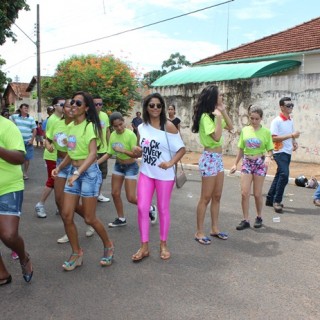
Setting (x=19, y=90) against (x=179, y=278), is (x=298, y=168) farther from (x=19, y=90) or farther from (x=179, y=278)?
(x=19, y=90)

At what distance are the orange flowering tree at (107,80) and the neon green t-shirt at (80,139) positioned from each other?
48.0 ft

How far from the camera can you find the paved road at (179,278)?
3.41 metres

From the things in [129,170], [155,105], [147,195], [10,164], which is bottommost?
[147,195]

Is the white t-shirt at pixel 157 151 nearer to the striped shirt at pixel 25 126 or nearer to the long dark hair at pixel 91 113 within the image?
the long dark hair at pixel 91 113

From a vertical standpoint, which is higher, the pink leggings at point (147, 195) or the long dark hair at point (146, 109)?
the long dark hair at point (146, 109)

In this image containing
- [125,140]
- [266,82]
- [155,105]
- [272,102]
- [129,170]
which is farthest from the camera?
[266,82]

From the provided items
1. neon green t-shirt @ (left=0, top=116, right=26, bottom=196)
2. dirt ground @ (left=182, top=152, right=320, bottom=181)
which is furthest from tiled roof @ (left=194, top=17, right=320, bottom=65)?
neon green t-shirt @ (left=0, top=116, right=26, bottom=196)

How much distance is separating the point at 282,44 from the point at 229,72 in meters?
4.66

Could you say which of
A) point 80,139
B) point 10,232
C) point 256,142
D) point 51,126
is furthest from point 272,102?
point 10,232

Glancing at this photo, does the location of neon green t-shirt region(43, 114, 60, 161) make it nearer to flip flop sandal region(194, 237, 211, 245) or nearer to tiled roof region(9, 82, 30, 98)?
flip flop sandal region(194, 237, 211, 245)

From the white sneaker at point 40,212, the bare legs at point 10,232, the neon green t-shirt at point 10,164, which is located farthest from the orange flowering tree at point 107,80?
the bare legs at point 10,232

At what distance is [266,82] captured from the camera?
13.7 meters

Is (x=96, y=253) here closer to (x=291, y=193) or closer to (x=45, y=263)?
(x=45, y=263)

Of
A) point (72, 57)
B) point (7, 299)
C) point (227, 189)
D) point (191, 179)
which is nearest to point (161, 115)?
point (7, 299)
